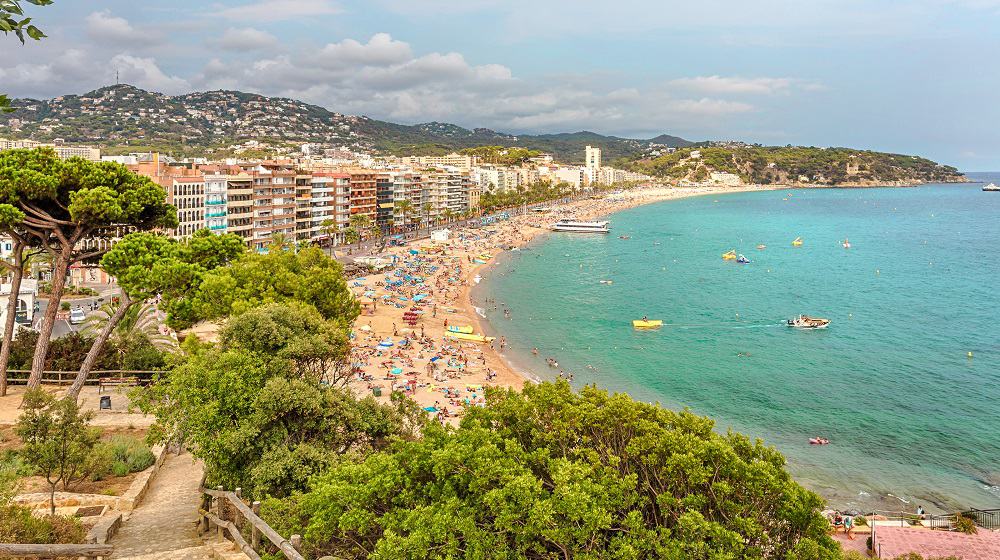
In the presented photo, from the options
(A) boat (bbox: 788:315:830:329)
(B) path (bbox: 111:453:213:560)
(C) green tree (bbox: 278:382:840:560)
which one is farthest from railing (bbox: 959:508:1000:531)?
(A) boat (bbox: 788:315:830:329)

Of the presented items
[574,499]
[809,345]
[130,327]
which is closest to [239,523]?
[574,499]

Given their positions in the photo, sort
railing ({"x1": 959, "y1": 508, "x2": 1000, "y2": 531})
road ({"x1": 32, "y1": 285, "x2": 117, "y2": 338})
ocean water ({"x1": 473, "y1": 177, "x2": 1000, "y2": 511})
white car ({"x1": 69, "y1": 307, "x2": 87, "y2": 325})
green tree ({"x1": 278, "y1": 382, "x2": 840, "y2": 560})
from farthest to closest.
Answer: white car ({"x1": 69, "y1": 307, "x2": 87, "y2": 325})
road ({"x1": 32, "y1": 285, "x2": 117, "y2": 338})
ocean water ({"x1": 473, "y1": 177, "x2": 1000, "y2": 511})
railing ({"x1": 959, "y1": 508, "x2": 1000, "y2": 531})
green tree ({"x1": 278, "y1": 382, "x2": 840, "y2": 560})

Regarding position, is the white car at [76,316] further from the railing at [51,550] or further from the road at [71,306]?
the railing at [51,550]

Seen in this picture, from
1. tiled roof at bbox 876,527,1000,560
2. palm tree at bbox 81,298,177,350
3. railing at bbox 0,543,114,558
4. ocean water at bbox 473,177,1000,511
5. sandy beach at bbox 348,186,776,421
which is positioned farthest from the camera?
sandy beach at bbox 348,186,776,421

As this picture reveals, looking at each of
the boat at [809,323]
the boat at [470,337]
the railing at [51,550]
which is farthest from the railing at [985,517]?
the boat at [809,323]

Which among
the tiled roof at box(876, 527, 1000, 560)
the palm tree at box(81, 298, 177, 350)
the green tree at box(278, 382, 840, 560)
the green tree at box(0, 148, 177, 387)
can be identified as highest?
the green tree at box(0, 148, 177, 387)

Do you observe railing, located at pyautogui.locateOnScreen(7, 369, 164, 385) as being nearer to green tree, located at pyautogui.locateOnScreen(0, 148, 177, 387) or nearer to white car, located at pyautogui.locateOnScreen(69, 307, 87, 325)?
green tree, located at pyautogui.locateOnScreen(0, 148, 177, 387)

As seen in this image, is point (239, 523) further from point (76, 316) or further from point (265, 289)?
point (76, 316)

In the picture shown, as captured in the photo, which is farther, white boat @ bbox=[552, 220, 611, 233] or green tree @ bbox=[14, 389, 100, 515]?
white boat @ bbox=[552, 220, 611, 233]
